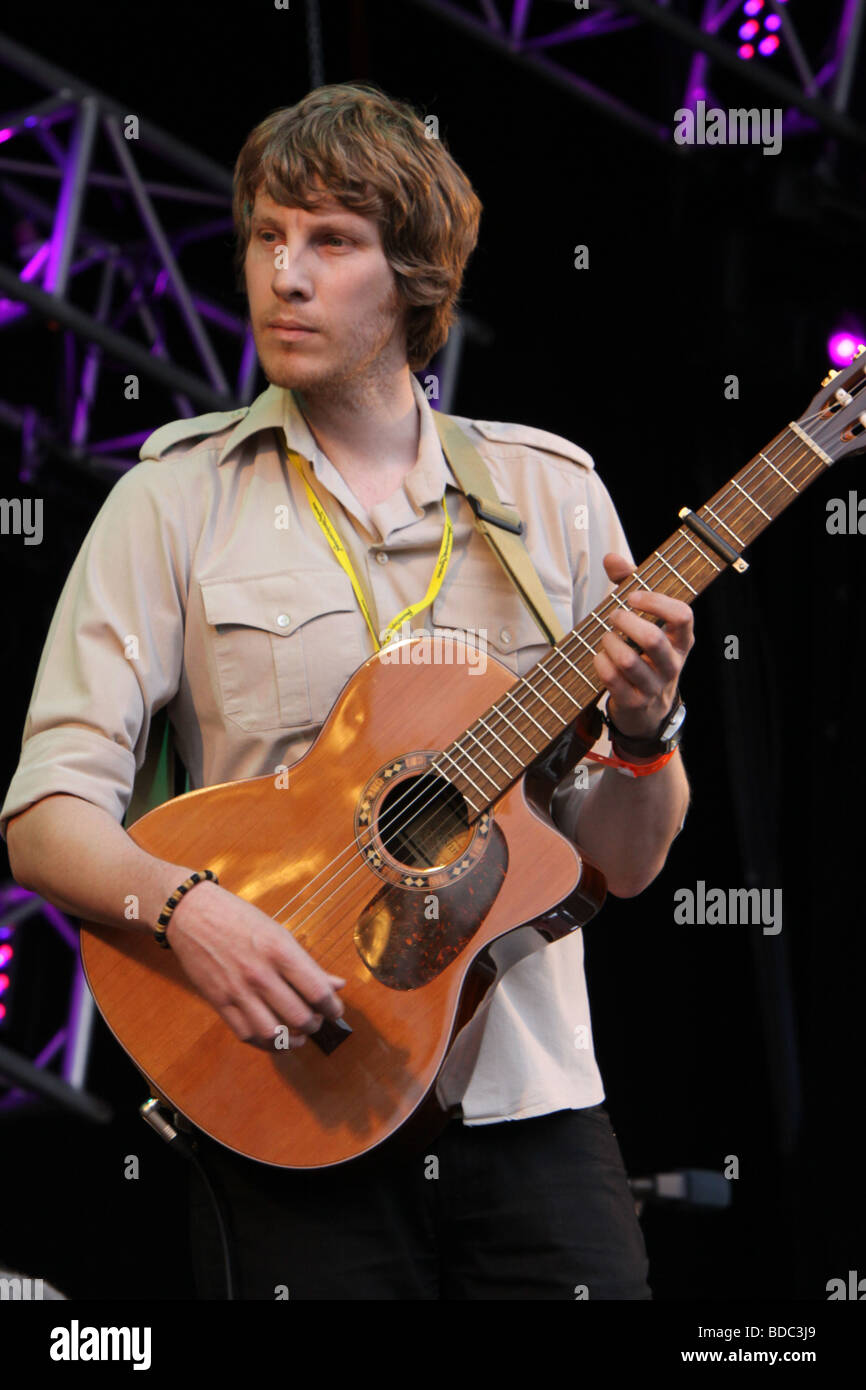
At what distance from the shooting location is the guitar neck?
2.02 metres

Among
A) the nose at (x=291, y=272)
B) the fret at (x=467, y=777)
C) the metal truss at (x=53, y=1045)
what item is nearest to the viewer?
the fret at (x=467, y=777)

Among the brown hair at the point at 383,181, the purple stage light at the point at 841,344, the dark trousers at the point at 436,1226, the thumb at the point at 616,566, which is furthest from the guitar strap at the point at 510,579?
the purple stage light at the point at 841,344

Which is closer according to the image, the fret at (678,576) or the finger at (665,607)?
the finger at (665,607)

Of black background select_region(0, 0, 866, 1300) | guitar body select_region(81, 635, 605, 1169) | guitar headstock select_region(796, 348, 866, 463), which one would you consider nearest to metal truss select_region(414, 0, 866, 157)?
black background select_region(0, 0, 866, 1300)

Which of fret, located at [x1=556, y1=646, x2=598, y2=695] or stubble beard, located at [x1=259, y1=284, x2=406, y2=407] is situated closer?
fret, located at [x1=556, y1=646, x2=598, y2=695]

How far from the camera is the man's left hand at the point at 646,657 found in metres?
1.93

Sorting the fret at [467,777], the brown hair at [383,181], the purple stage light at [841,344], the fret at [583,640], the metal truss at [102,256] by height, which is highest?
the metal truss at [102,256]

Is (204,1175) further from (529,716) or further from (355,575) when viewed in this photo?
(355,575)

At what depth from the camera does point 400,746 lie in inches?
80.9

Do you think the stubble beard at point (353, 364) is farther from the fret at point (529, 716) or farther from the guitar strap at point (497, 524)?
the fret at point (529, 716)

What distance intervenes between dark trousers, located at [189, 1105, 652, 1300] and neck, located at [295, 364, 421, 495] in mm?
1029

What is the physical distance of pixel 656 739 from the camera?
2033 millimetres

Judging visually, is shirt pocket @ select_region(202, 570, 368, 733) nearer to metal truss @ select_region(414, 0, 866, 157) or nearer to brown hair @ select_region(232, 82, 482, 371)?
→ brown hair @ select_region(232, 82, 482, 371)

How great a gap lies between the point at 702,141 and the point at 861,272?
574 mm
